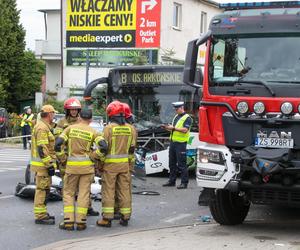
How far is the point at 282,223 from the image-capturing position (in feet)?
29.5

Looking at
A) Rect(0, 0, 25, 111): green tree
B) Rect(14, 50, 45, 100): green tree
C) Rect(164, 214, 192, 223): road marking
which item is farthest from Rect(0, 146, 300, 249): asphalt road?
Rect(14, 50, 45, 100): green tree

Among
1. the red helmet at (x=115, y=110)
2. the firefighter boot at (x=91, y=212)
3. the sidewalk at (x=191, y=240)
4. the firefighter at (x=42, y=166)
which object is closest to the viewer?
the sidewalk at (x=191, y=240)

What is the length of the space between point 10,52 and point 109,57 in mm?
8201

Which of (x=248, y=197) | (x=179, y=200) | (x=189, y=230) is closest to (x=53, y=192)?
(x=179, y=200)

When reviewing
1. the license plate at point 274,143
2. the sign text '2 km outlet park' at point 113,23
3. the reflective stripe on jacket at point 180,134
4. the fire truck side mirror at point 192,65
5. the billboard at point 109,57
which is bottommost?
the reflective stripe on jacket at point 180,134

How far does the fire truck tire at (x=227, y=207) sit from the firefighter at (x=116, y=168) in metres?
1.23

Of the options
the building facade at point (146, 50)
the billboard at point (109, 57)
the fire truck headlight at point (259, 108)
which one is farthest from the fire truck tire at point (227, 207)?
the billboard at point (109, 57)

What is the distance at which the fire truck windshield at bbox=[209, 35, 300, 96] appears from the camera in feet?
25.7

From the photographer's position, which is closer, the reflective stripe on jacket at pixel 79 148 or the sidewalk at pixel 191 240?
the sidewalk at pixel 191 240

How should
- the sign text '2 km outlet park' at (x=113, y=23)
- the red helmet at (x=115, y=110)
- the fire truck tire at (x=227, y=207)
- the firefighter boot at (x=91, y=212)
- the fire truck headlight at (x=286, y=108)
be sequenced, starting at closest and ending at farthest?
the fire truck headlight at (x=286, y=108), the fire truck tire at (x=227, y=207), the red helmet at (x=115, y=110), the firefighter boot at (x=91, y=212), the sign text '2 km outlet park' at (x=113, y=23)

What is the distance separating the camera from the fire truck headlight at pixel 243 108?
7.82m

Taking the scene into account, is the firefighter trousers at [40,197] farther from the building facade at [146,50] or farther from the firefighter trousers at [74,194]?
the building facade at [146,50]

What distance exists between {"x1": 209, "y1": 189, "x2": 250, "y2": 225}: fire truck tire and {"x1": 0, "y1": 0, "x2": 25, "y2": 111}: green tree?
32598mm

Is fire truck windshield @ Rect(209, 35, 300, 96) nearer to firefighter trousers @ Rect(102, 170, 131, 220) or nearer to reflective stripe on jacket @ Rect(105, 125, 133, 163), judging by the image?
reflective stripe on jacket @ Rect(105, 125, 133, 163)
